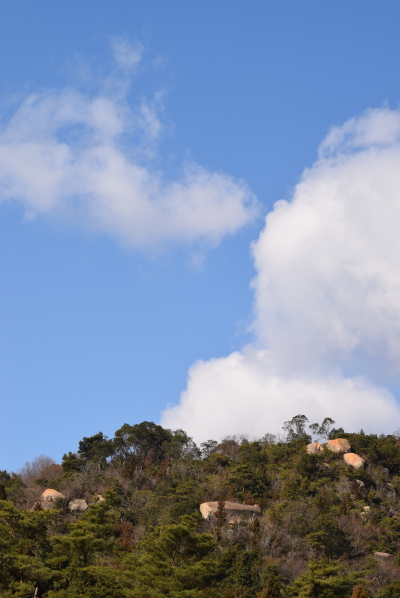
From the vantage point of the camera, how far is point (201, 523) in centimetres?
4981

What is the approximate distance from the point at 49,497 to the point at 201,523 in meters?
17.1

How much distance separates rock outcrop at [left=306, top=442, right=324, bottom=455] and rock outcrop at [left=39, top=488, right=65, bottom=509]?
2803 cm

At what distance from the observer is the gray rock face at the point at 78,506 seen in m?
57.0

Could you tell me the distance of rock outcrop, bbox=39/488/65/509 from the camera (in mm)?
56531

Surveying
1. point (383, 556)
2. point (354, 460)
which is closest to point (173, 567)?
point (383, 556)

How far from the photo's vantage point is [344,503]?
54.3 meters

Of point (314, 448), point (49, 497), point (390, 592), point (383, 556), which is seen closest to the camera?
point (390, 592)

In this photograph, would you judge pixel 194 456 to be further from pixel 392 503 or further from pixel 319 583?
pixel 319 583

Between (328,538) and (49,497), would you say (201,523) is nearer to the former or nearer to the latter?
(328,538)

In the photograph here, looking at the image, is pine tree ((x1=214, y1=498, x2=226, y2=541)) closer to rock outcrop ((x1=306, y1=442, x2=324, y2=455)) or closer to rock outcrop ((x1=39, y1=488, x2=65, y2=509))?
rock outcrop ((x1=39, y1=488, x2=65, y2=509))

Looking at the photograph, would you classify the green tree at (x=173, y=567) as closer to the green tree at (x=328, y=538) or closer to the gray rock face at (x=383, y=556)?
the green tree at (x=328, y=538)

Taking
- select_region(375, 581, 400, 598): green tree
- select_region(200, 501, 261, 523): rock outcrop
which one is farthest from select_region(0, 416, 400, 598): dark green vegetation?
select_region(200, 501, 261, 523): rock outcrop

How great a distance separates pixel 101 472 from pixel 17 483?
9.36 meters

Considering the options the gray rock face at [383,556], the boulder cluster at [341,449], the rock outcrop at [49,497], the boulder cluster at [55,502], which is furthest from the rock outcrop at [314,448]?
the rock outcrop at [49,497]
